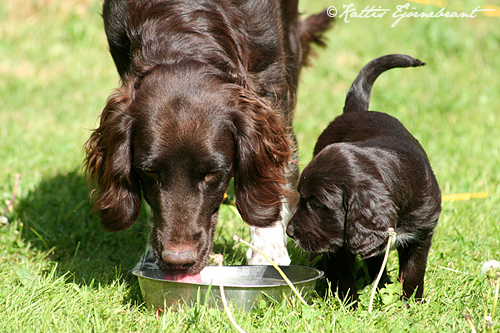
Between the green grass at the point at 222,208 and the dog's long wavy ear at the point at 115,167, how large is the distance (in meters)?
0.25

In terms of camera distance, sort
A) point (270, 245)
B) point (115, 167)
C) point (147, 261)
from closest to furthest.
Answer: point (115, 167), point (147, 261), point (270, 245)

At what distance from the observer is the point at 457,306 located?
106 inches

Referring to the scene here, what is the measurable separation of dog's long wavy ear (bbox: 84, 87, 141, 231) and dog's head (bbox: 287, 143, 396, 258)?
89cm

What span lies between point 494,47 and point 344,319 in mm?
6627

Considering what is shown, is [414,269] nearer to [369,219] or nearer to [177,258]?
[369,219]

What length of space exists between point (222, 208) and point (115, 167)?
1.55m

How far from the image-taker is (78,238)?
391 centimetres

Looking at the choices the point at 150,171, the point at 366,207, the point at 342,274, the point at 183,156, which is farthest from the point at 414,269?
the point at 150,171

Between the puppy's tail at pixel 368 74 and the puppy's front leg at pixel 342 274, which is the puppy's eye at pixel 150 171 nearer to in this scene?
the puppy's front leg at pixel 342 274

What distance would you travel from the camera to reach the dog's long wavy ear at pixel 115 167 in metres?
2.84

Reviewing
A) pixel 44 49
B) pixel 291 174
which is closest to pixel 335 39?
pixel 44 49

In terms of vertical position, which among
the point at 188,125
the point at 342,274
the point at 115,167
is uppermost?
the point at 188,125

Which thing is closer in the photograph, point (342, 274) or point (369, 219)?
point (369, 219)

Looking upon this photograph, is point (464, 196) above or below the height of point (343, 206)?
below
